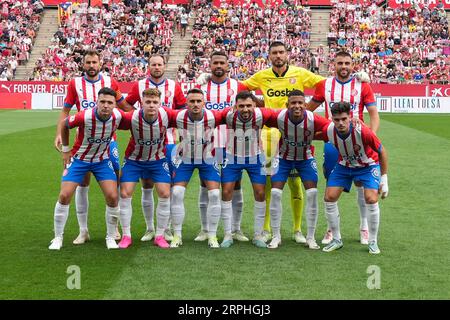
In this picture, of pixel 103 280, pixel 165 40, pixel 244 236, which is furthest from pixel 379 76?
pixel 103 280

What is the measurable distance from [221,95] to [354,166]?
1.86m

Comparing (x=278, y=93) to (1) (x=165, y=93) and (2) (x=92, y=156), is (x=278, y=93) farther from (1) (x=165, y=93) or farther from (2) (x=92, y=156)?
(2) (x=92, y=156)

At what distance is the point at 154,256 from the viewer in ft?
25.6

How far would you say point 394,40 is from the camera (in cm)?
4144

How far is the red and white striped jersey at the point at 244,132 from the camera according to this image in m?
8.40

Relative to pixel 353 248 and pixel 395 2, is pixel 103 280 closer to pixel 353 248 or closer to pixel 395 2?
pixel 353 248

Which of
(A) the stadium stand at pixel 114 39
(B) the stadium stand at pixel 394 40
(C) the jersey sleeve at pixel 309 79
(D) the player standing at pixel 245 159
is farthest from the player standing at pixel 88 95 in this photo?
(A) the stadium stand at pixel 114 39

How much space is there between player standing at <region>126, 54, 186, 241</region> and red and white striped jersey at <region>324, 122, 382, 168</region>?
6.11 ft

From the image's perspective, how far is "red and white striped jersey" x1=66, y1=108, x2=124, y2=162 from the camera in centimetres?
825

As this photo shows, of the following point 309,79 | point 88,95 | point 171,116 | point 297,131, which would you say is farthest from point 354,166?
point 88,95

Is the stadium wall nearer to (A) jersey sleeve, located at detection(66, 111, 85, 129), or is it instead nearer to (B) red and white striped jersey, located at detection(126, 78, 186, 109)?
(B) red and white striped jersey, located at detection(126, 78, 186, 109)

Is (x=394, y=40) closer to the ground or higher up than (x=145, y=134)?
higher up

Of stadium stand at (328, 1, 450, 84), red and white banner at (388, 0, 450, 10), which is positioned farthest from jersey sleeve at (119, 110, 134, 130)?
red and white banner at (388, 0, 450, 10)

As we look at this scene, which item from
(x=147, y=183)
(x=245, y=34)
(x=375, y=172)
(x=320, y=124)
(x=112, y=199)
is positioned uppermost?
(x=245, y=34)
